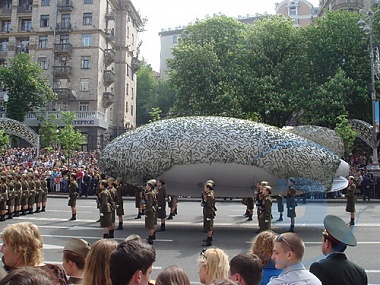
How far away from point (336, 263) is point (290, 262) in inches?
20.2

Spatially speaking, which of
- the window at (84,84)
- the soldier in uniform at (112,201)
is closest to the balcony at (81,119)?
the window at (84,84)

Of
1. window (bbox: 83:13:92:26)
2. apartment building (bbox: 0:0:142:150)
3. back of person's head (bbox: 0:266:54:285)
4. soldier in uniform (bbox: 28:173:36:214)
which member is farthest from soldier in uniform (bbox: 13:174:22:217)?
window (bbox: 83:13:92:26)

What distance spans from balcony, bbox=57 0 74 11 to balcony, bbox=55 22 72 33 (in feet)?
4.77

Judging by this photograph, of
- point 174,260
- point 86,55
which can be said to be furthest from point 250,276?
point 86,55

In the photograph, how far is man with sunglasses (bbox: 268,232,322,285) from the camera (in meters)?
3.43

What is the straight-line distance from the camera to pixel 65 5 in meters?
44.8

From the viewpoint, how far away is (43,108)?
4419 centimetres

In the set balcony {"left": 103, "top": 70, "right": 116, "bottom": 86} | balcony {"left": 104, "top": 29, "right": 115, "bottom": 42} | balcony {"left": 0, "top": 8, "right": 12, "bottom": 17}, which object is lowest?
balcony {"left": 103, "top": 70, "right": 116, "bottom": 86}

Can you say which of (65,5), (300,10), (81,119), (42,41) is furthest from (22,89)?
(300,10)

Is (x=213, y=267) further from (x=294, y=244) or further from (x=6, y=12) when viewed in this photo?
(x=6, y=12)

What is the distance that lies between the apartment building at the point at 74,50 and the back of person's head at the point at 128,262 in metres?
40.4

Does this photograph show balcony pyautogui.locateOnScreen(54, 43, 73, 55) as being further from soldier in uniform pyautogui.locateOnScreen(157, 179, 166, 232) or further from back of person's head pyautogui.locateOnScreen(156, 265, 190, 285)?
back of person's head pyautogui.locateOnScreen(156, 265, 190, 285)

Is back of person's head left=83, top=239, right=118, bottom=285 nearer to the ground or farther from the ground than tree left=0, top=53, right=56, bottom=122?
nearer to the ground

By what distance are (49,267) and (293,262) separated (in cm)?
203
